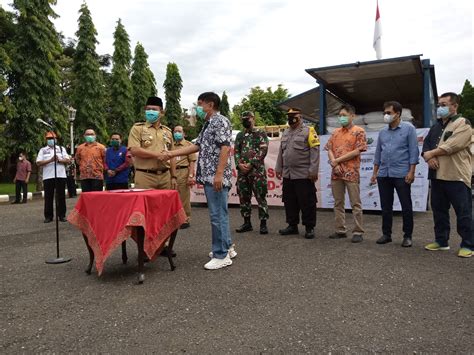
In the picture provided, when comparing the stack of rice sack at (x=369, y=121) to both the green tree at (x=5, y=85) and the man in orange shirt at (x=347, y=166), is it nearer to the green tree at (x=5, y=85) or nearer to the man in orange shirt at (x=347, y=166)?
the man in orange shirt at (x=347, y=166)

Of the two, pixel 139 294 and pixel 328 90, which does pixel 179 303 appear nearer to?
pixel 139 294

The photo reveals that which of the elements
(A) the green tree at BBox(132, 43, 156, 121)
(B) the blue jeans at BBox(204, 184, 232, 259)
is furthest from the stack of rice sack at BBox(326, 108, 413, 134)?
(A) the green tree at BBox(132, 43, 156, 121)

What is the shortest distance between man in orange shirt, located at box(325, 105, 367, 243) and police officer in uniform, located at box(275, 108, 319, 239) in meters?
0.31

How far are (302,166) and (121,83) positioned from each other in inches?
1150

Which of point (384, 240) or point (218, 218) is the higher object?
point (218, 218)

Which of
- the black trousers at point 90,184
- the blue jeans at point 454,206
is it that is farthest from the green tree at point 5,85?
the blue jeans at point 454,206

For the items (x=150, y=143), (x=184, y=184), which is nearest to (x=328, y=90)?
(x=184, y=184)

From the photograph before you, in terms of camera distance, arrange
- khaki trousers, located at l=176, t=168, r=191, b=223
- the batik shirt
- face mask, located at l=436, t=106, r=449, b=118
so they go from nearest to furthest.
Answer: the batik shirt
face mask, located at l=436, t=106, r=449, b=118
khaki trousers, located at l=176, t=168, r=191, b=223

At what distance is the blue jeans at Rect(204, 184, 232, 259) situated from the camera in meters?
4.07

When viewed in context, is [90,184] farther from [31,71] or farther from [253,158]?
[31,71]

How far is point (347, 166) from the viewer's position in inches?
215

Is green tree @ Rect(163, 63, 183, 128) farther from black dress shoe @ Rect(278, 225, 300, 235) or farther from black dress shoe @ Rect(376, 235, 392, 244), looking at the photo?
black dress shoe @ Rect(376, 235, 392, 244)

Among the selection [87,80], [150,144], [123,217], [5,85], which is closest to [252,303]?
[123,217]

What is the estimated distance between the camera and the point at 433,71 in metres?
8.86
